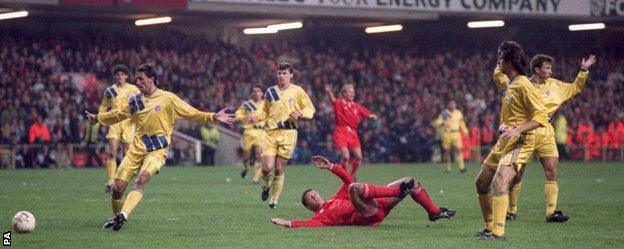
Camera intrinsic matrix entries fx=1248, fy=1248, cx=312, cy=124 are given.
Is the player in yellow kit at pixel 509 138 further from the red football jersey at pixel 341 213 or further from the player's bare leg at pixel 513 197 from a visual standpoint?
the player's bare leg at pixel 513 197

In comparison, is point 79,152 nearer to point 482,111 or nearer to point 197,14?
point 197,14

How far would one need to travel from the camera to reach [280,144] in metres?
21.0

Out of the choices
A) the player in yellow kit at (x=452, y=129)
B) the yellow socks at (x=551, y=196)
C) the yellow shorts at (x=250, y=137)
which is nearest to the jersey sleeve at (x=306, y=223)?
the yellow socks at (x=551, y=196)

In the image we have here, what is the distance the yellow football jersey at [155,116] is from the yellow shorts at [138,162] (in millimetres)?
64

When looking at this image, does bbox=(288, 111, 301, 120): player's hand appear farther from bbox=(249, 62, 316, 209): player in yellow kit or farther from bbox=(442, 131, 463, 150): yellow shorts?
bbox=(442, 131, 463, 150): yellow shorts

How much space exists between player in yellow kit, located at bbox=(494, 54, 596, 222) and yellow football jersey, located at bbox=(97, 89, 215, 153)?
13.8 ft

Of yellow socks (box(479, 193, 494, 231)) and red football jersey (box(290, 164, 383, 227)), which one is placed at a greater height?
yellow socks (box(479, 193, 494, 231))

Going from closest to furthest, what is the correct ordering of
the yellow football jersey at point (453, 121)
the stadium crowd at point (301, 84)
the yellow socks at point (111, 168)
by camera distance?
the yellow socks at point (111, 168)
the yellow football jersey at point (453, 121)
the stadium crowd at point (301, 84)

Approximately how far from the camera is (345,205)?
52.2 ft

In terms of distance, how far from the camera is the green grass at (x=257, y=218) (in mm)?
13867

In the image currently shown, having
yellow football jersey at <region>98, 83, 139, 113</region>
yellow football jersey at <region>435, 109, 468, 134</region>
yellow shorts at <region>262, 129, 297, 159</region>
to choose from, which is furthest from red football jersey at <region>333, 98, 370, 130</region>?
yellow football jersey at <region>435, 109, 468, 134</region>

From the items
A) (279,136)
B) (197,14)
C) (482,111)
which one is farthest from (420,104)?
(279,136)

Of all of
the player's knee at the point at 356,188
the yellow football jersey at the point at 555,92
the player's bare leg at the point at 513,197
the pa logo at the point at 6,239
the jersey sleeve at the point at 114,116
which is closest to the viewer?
the pa logo at the point at 6,239

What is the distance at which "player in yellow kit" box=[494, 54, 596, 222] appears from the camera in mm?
16938
